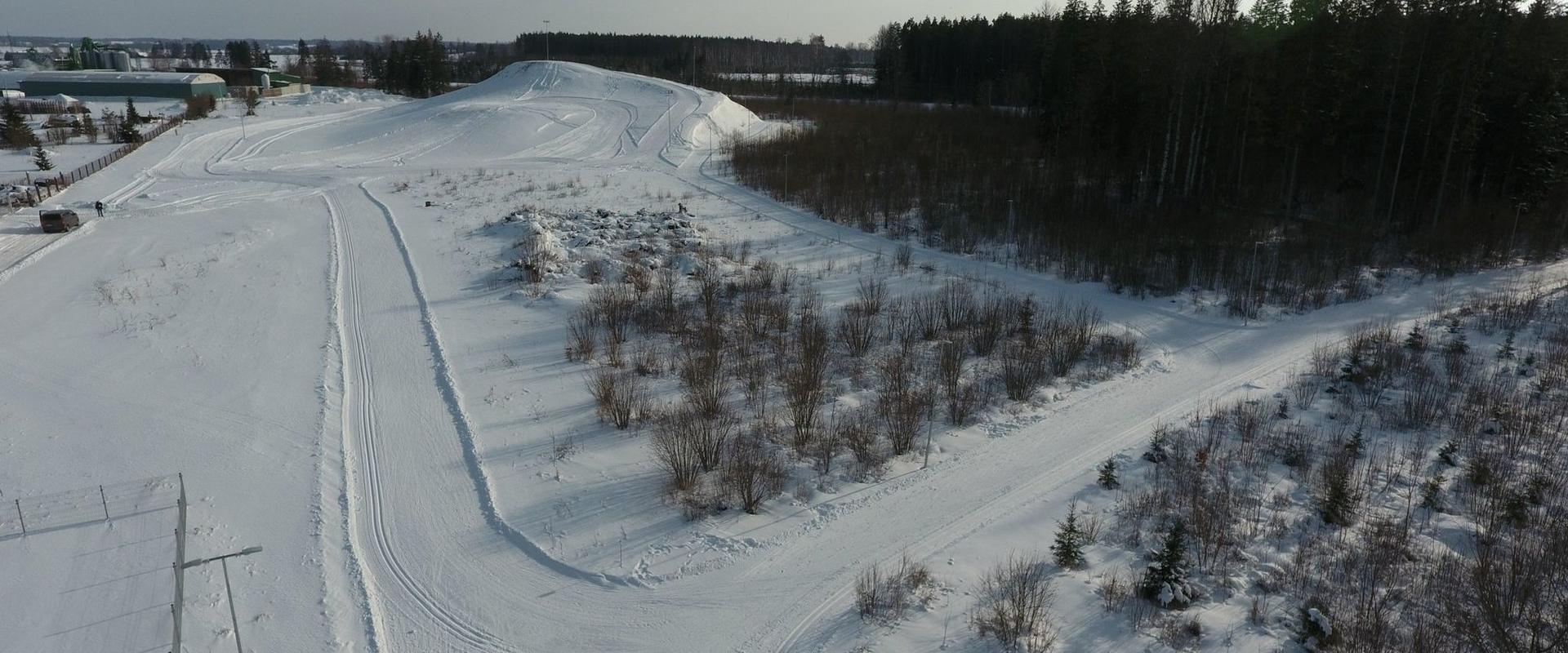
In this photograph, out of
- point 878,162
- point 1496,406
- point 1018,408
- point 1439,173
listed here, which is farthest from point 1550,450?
point 878,162

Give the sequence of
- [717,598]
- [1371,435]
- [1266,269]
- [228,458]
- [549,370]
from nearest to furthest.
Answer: [717,598], [228,458], [1371,435], [549,370], [1266,269]

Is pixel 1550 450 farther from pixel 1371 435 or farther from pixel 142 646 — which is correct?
pixel 142 646

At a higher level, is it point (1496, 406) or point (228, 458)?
point (1496, 406)

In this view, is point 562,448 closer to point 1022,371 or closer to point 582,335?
point 582,335

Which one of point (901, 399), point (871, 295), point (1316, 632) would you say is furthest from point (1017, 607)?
point (871, 295)

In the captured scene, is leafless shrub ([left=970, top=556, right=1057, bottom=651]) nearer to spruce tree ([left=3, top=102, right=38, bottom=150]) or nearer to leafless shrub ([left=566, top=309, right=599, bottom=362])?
leafless shrub ([left=566, top=309, right=599, bottom=362])

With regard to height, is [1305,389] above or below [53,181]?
below

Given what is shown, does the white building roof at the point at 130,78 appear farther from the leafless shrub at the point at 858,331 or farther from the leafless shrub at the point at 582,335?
the leafless shrub at the point at 858,331
